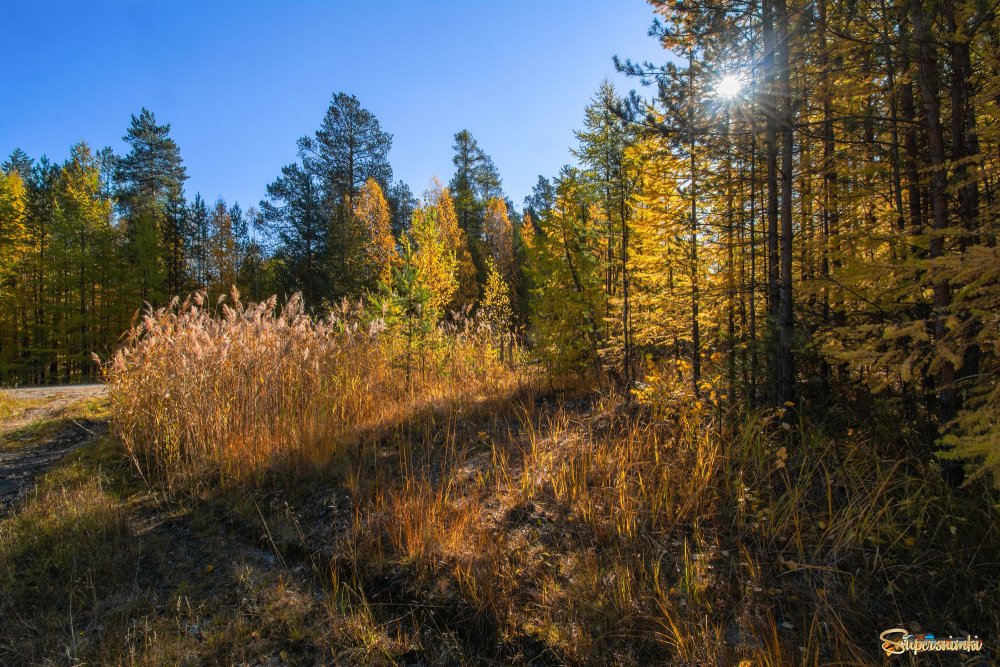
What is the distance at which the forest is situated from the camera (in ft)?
7.32

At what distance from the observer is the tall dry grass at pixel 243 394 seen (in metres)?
4.31

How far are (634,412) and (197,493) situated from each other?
444 centimetres

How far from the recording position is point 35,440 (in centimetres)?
561

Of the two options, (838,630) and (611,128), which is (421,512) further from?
(611,128)

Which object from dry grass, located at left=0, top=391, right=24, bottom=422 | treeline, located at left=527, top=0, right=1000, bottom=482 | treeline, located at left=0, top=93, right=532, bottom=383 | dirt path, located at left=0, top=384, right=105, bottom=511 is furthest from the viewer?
treeline, located at left=0, top=93, right=532, bottom=383

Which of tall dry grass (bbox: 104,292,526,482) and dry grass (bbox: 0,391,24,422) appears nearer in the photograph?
tall dry grass (bbox: 104,292,526,482)

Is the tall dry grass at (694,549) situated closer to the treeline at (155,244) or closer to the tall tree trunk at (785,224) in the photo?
the tall tree trunk at (785,224)

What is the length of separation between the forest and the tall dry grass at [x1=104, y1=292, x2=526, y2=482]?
0.13 ft

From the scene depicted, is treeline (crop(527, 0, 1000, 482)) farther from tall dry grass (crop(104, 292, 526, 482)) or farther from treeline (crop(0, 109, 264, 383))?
treeline (crop(0, 109, 264, 383))

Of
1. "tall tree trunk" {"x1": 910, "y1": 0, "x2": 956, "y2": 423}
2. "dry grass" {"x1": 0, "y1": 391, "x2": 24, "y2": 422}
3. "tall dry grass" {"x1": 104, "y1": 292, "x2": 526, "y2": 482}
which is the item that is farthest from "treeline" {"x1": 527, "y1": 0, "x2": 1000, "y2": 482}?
"dry grass" {"x1": 0, "y1": 391, "x2": 24, "y2": 422}

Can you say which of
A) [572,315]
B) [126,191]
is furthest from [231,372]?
[126,191]

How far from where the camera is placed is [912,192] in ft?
11.4

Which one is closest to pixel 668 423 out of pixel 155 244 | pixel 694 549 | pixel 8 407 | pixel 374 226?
pixel 694 549

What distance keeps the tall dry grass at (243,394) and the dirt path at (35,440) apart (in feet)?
A: 2.68
